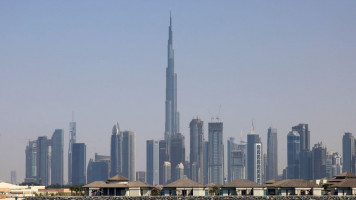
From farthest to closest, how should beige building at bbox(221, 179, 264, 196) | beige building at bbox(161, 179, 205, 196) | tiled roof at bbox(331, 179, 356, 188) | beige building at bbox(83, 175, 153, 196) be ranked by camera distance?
beige building at bbox(83, 175, 153, 196) → beige building at bbox(161, 179, 205, 196) → beige building at bbox(221, 179, 264, 196) → tiled roof at bbox(331, 179, 356, 188)

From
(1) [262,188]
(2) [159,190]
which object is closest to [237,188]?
(1) [262,188]

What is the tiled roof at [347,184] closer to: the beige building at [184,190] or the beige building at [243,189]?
the beige building at [243,189]

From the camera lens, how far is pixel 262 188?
159125 millimetres

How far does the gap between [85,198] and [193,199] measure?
73.3ft

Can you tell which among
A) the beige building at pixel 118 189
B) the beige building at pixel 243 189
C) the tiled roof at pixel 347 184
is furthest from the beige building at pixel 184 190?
the tiled roof at pixel 347 184

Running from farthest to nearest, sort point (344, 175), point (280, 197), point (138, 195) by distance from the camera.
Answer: point (344, 175) → point (138, 195) → point (280, 197)

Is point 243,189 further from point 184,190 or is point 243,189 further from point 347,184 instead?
point 347,184

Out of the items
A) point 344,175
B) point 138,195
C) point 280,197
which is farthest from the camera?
point 344,175

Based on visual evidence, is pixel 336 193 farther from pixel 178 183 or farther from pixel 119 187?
pixel 119 187

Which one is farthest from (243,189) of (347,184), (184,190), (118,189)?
(118,189)

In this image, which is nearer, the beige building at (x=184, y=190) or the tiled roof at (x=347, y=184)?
the tiled roof at (x=347, y=184)

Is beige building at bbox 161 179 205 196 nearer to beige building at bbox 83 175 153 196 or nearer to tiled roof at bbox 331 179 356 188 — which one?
beige building at bbox 83 175 153 196

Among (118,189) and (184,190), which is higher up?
(118,189)

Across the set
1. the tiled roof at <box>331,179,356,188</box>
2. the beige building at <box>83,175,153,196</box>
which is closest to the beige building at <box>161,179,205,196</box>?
the beige building at <box>83,175,153,196</box>
